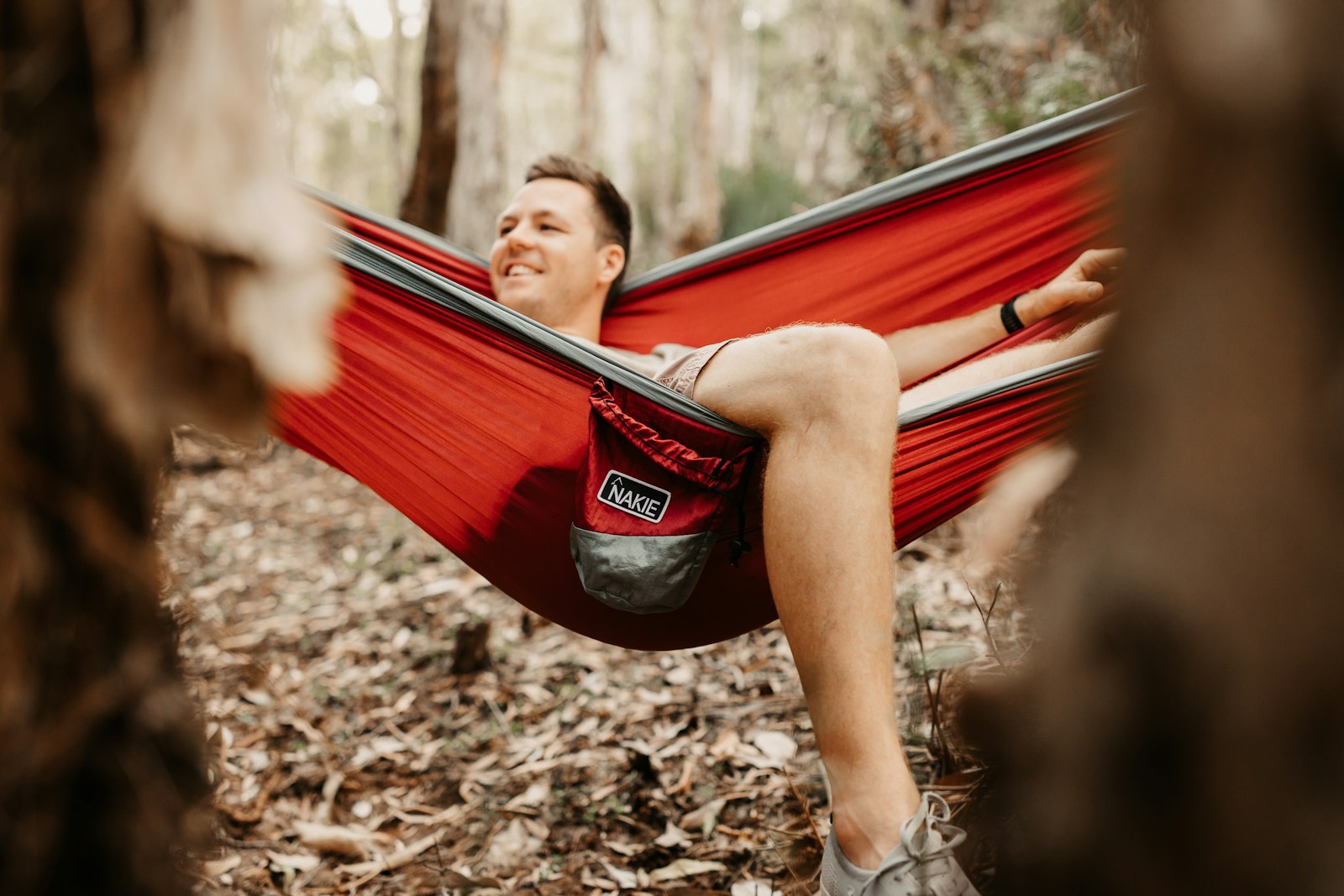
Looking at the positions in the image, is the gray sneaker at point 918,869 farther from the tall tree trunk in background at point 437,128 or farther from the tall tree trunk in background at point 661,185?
the tall tree trunk in background at point 661,185

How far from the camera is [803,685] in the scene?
3.10 ft

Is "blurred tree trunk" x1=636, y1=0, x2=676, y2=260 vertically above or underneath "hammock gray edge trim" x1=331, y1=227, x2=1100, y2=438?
underneath

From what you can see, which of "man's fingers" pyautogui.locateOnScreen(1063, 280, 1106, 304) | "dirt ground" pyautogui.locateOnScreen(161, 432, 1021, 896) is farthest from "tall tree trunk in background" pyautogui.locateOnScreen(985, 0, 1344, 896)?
"man's fingers" pyautogui.locateOnScreen(1063, 280, 1106, 304)

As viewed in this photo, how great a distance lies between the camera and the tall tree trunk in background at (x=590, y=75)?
531 centimetres

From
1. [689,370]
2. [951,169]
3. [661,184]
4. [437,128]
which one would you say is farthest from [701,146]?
[689,370]

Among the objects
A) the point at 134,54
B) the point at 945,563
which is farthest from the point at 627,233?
the point at 134,54

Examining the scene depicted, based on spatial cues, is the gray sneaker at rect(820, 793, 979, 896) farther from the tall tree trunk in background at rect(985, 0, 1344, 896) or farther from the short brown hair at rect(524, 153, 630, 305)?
the short brown hair at rect(524, 153, 630, 305)

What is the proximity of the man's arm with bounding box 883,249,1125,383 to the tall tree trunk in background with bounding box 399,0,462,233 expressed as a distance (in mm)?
2139

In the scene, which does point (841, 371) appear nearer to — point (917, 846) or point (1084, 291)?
point (917, 846)

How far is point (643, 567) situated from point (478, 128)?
2626 millimetres

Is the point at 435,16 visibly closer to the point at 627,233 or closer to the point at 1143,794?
the point at 627,233

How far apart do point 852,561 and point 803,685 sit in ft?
0.45

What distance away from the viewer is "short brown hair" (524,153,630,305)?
190 cm

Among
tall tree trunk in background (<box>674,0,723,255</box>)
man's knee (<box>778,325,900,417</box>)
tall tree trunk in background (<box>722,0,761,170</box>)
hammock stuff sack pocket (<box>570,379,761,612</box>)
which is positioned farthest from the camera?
tall tree trunk in background (<box>722,0,761,170</box>)
